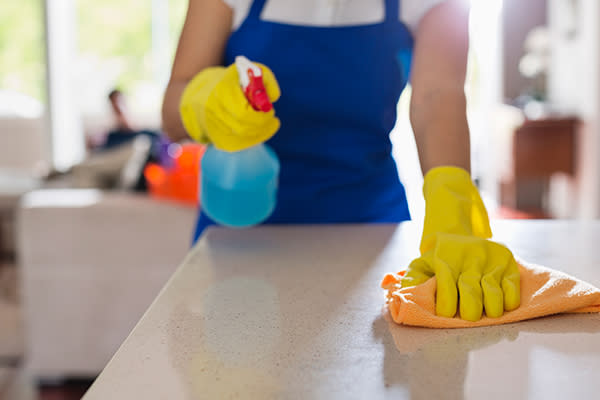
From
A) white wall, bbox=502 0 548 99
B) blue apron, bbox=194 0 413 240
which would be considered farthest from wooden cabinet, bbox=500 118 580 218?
blue apron, bbox=194 0 413 240

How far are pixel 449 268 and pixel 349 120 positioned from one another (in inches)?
23.5

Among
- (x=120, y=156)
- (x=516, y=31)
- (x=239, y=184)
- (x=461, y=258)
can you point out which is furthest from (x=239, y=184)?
(x=516, y=31)

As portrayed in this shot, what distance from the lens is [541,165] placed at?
182 inches

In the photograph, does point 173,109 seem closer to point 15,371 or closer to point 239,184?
point 239,184

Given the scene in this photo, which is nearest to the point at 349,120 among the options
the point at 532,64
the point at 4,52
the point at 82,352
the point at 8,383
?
the point at 82,352

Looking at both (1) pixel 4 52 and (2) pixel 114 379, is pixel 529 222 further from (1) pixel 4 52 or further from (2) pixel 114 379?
(1) pixel 4 52

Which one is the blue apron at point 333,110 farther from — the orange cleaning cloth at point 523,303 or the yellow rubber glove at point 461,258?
the orange cleaning cloth at point 523,303

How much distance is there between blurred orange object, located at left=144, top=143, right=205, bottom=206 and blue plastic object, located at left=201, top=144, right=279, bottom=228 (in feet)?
4.75

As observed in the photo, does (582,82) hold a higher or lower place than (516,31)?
lower

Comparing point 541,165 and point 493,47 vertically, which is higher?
point 493,47

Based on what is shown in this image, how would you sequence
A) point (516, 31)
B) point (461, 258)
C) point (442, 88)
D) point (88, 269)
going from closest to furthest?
point (461, 258) → point (442, 88) → point (88, 269) → point (516, 31)

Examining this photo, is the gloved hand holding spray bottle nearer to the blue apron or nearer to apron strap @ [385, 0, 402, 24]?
the blue apron

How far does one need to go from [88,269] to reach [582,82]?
3.37 m

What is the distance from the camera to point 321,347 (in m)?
0.58
